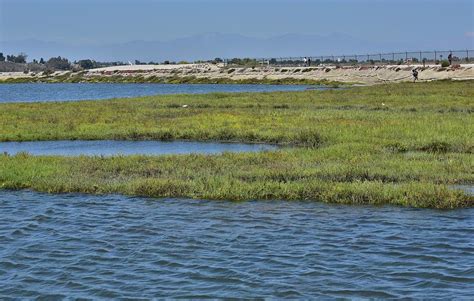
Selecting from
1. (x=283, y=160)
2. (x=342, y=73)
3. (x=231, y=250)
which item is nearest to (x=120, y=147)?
(x=283, y=160)

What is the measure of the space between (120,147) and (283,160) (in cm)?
984

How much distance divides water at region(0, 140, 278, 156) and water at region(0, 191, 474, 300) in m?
9.79

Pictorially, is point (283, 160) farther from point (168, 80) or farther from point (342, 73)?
point (168, 80)

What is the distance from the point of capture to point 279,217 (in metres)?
17.2

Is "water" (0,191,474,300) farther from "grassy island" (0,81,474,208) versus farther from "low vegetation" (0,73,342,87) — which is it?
"low vegetation" (0,73,342,87)

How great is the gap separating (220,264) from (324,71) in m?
110

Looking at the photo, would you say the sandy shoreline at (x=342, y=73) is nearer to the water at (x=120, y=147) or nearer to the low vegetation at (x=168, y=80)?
the low vegetation at (x=168, y=80)

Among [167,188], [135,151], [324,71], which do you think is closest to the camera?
[167,188]

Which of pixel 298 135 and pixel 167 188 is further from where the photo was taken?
pixel 298 135

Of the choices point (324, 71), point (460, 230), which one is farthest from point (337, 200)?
point (324, 71)

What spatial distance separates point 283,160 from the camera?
2434 cm

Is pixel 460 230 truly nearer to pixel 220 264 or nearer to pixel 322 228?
pixel 322 228

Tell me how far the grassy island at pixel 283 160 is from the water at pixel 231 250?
852 millimetres

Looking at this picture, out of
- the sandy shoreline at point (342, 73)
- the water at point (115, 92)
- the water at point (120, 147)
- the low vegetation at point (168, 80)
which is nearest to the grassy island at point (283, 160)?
the water at point (120, 147)
